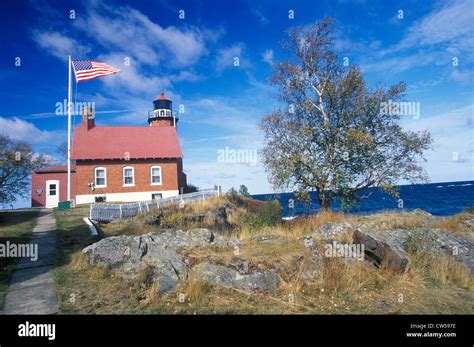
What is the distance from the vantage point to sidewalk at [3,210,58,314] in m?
4.98

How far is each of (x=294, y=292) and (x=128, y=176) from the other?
83.2ft

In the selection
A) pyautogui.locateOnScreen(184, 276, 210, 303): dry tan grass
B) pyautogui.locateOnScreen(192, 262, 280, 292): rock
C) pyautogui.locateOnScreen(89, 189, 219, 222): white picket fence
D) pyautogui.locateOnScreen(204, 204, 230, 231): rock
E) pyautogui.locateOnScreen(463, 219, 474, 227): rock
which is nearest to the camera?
pyautogui.locateOnScreen(184, 276, 210, 303): dry tan grass

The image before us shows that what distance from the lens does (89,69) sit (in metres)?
21.8

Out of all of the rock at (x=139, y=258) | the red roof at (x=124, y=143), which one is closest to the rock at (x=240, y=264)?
the rock at (x=139, y=258)

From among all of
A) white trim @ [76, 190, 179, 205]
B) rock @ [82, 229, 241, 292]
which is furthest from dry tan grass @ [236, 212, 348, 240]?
white trim @ [76, 190, 179, 205]

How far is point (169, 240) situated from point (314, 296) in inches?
197

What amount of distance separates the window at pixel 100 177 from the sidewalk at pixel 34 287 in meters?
19.6

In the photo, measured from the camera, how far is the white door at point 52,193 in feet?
101

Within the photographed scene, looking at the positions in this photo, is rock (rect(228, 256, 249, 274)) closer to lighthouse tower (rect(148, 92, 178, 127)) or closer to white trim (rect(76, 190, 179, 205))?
white trim (rect(76, 190, 179, 205))

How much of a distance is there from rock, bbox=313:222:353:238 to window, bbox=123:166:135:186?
21841 millimetres

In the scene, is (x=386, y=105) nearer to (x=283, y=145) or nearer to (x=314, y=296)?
(x=283, y=145)

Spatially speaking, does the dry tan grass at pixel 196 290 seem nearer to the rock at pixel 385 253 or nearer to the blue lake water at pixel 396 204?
the rock at pixel 385 253

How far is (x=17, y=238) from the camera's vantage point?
34.9ft

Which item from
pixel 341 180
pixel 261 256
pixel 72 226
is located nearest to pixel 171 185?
pixel 72 226
